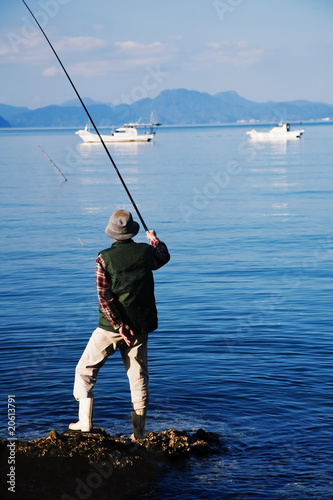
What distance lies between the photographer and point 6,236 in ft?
69.8

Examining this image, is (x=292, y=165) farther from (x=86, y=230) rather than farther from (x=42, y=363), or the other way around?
(x=42, y=363)

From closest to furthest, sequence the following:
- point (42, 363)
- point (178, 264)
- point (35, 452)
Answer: point (35, 452) < point (42, 363) < point (178, 264)

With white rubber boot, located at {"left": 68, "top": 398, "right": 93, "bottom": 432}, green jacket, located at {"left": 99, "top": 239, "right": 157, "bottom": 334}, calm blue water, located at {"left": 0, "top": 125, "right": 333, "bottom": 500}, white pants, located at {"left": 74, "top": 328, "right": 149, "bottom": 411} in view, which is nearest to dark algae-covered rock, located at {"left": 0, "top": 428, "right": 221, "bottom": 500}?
white rubber boot, located at {"left": 68, "top": 398, "right": 93, "bottom": 432}

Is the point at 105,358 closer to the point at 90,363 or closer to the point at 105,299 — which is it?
the point at 90,363

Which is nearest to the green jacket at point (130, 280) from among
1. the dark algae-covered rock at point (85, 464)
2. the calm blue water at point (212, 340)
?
the dark algae-covered rock at point (85, 464)

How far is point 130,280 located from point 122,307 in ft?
0.76

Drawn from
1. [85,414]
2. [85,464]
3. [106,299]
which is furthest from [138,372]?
[85,464]

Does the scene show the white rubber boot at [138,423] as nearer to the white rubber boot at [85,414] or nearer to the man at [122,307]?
the man at [122,307]

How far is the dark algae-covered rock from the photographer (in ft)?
16.8

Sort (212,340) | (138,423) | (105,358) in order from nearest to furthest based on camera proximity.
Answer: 1. (105,358)
2. (138,423)
3. (212,340)

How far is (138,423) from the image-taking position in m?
5.97

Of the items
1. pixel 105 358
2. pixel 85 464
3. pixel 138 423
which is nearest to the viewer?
pixel 85 464

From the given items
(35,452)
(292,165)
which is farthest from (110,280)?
(292,165)

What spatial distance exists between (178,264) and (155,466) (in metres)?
10.9
